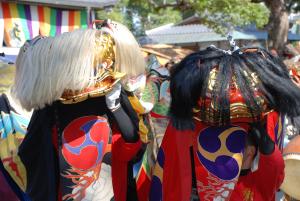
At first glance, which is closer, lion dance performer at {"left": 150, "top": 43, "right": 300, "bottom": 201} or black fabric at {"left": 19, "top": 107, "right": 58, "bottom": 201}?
lion dance performer at {"left": 150, "top": 43, "right": 300, "bottom": 201}

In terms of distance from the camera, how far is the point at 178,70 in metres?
1.54

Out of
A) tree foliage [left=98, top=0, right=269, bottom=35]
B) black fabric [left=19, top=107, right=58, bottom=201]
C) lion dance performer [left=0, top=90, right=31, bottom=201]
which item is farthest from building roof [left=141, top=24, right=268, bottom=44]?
black fabric [left=19, top=107, right=58, bottom=201]

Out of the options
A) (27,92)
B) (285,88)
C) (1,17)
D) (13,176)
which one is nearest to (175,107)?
(285,88)

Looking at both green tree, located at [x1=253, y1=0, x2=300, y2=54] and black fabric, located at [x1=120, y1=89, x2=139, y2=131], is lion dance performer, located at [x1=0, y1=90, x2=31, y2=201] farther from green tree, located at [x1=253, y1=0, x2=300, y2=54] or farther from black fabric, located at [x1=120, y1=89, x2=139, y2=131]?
green tree, located at [x1=253, y1=0, x2=300, y2=54]

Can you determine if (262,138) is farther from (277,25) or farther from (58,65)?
(277,25)

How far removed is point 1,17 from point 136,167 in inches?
143

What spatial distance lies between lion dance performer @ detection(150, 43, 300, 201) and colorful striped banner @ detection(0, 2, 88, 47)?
3.38 metres

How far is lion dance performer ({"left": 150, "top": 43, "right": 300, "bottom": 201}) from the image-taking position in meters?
1.44

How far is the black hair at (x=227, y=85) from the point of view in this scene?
1.44 m

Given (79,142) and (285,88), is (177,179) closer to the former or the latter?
(79,142)

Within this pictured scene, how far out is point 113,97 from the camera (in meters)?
1.73

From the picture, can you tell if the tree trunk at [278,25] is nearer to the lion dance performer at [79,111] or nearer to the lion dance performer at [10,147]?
the lion dance performer at [10,147]

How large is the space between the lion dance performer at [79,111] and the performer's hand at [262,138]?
0.49 meters

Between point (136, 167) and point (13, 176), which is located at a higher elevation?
point (136, 167)
